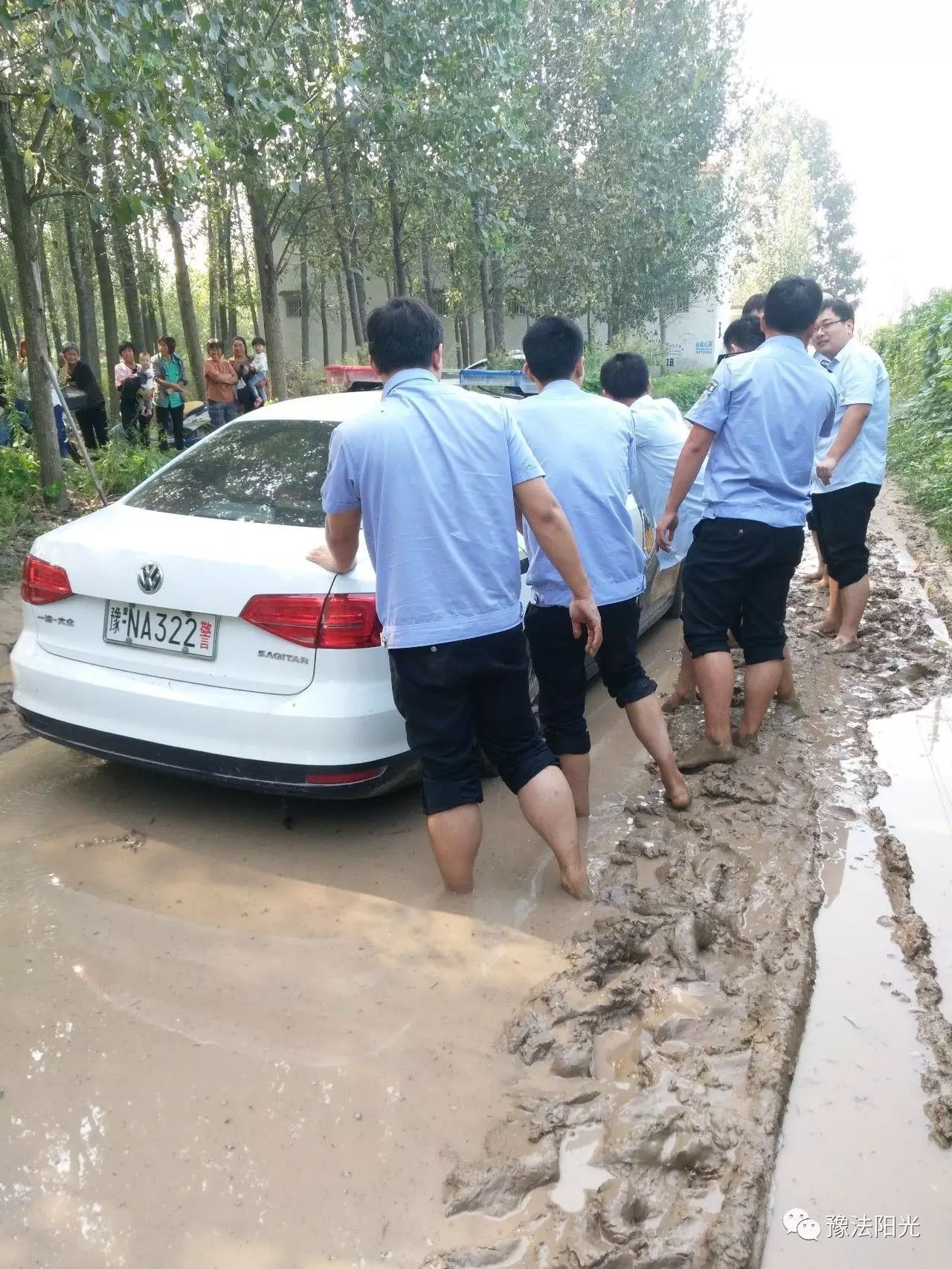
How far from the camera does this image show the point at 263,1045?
2.63 m

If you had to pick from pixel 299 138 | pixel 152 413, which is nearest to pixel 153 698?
pixel 299 138

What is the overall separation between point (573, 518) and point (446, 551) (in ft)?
2.60

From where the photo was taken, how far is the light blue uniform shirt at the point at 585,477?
3.62 meters

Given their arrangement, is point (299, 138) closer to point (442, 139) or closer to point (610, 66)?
point (442, 139)

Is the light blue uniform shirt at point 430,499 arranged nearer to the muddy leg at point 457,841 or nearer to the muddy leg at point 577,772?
the muddy leg at point 457,841

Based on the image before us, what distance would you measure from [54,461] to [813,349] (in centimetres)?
628

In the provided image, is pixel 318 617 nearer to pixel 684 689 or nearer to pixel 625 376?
pixel 625 376

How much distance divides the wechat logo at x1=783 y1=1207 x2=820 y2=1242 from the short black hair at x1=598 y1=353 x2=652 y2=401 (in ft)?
10.7

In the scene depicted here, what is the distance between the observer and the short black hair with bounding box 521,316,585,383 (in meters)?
3.60

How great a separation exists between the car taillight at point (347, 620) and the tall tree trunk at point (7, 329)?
81.1 ft

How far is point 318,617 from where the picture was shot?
3.33m

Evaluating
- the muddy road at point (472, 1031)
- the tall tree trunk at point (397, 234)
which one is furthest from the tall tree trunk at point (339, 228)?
the muddy road at point (472, 1031)

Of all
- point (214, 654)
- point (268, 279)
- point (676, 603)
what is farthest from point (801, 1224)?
point (268, 279)

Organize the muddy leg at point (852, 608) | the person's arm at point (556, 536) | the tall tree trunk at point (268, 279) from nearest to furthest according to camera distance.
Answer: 1. the person's arm at point (556, 536)
2. the muddy leg at point (852, 608)
3. the tall tree trunk at point (268, 279)
